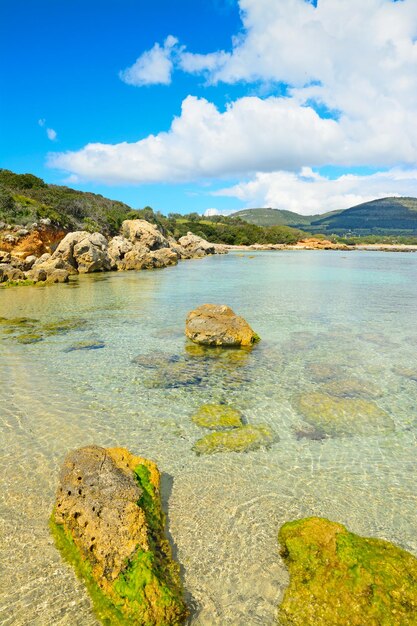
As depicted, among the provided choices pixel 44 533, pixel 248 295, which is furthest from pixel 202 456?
pixel 248 295

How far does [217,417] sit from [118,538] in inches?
182

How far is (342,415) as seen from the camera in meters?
9.21

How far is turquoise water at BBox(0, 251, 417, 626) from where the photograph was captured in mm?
4781

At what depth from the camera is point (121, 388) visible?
35.7 feet

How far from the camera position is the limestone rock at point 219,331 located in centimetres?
1505

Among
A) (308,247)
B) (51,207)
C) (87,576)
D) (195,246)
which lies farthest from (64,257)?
(308,247)

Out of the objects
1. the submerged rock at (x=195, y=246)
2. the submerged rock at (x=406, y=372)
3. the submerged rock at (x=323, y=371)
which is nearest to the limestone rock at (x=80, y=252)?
the submerged rock at (x=323, y=371)

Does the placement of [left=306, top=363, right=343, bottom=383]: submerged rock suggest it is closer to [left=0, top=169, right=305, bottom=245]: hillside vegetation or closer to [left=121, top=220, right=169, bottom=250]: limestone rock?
[left=0, top=169, right=305, bottom=245]: hillside vegetation

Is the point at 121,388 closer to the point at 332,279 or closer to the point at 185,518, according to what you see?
the point at 185,518

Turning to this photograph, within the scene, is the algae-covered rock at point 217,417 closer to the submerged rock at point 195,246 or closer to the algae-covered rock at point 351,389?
the algae-covered rock at point 351,389

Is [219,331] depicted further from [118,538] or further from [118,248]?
[118,248]

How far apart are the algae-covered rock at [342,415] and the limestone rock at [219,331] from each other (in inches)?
201

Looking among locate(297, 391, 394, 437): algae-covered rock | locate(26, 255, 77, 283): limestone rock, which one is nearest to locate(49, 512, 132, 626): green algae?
locate(297, 391, 394, 437): algae-covered rock

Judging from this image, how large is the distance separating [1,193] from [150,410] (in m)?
50.4
